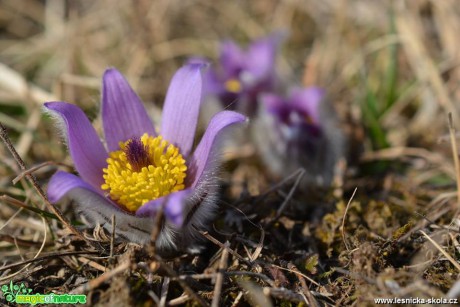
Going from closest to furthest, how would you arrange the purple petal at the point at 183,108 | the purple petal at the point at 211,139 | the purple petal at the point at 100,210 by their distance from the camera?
the purple petal at the point at 100,210
the purple petal at the point at 211,139
the purple petal at the point at 183,108

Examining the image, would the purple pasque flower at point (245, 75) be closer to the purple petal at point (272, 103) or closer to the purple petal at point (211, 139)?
the purple petal at point (272, 103)

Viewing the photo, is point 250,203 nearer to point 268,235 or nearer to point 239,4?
point 268,235

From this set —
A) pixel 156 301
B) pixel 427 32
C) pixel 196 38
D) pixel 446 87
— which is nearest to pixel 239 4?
pixel 196 38

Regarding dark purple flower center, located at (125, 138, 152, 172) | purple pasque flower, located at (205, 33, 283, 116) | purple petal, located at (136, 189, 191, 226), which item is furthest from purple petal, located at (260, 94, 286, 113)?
purple petal, located at (136, 189, 191, 226)

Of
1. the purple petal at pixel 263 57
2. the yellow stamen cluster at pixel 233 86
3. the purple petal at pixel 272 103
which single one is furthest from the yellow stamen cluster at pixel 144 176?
the purple petal at pixel 263 57

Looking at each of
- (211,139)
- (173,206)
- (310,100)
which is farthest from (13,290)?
(310,100)
